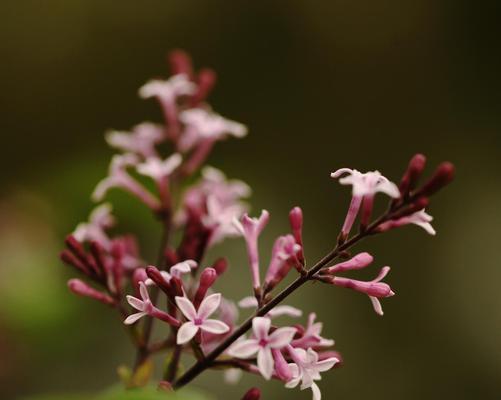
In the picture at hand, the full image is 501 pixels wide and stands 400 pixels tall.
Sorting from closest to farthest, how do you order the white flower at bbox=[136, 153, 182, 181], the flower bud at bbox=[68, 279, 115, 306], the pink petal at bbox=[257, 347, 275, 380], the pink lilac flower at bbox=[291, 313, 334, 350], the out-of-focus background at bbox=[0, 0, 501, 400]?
the pink petal at bbox=[257, 347, 275, 380] < the pink lilac flower at bbox=[291, 313, 334, 350] < the flower bud at bbox=[68, 279, 115, 306] < the white flower at bbox=[136, 153, 182, 181] < the out-of-focus background at bbox=[0, 0, 501, 400]

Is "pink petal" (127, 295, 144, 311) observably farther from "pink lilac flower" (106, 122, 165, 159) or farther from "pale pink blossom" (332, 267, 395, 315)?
"pink lilac flower" (106, 122, 165, 159)

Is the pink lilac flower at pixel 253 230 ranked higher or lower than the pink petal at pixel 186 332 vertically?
higher

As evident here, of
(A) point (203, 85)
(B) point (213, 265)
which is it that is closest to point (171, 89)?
(A) point (203, 85)

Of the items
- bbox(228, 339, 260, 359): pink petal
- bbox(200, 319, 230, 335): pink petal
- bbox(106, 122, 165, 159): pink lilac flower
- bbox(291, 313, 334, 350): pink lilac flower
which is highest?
bbox(106, 122, 165, 159): pink lilac flower

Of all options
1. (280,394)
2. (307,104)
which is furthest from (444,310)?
(307,104)

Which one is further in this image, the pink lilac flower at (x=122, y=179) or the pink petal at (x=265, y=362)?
the pink lilac flower at (x=122, y=179)

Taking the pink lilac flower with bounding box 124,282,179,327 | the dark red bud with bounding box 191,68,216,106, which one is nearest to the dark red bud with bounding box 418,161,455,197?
the pink lilac flower with bounding box 124,282,179,327

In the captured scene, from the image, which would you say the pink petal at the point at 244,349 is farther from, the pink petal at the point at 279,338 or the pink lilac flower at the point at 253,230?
the pink lilac flower at the point at 253,230

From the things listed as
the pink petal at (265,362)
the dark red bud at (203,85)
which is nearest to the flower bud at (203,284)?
the pink petal at (265,362)
